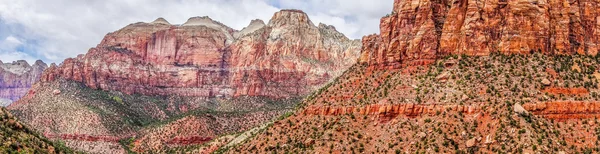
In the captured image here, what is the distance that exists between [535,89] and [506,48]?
1155 centimetres

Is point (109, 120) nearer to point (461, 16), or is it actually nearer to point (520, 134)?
point (461, 16)

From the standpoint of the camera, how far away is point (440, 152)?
75.8m

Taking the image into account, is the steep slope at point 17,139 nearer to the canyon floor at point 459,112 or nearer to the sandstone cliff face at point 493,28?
the canyon floor at point 459,112

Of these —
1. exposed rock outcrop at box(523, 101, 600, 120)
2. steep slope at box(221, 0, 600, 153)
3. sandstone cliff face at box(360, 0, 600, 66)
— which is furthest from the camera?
sandstone cliff face at box(360, 0, 600, 66)

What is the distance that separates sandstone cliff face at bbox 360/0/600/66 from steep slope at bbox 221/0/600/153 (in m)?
0.15

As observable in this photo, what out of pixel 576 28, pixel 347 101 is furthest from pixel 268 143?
pixel 576 28

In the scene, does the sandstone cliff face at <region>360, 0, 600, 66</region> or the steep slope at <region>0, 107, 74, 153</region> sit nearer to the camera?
the steep slope at <region>0, 107, 74, 153</region>

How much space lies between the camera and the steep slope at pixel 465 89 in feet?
251

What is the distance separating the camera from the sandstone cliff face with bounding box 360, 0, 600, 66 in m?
91.5

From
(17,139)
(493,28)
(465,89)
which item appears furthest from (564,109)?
(17,139)

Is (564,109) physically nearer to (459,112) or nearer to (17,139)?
(459,112)

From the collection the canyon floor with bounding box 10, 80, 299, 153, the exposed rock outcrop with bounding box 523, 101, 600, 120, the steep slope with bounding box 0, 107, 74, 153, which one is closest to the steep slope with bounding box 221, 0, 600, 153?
the exposed rock outcrop with bounding box 523, 101, 600, 120

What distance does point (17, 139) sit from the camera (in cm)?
6681

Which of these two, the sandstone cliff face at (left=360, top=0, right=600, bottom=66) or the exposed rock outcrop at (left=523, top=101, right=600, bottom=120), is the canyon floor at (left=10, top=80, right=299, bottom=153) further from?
the exposed rock outcrop at (left=523, top=101, right=600, bottom=120)
